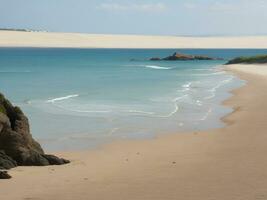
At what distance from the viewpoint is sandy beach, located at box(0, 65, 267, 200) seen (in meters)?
8.96

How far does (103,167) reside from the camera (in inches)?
454

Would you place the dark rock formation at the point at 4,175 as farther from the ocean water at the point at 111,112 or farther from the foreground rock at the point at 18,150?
the ocean water at the point at 111,112

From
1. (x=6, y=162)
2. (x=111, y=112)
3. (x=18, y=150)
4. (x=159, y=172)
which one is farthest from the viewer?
(x=111, y=112)

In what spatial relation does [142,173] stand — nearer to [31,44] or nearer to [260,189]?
[260,189]

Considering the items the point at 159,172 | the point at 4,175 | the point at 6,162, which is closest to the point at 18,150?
the point at 6,162

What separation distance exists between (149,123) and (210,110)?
4700 mm

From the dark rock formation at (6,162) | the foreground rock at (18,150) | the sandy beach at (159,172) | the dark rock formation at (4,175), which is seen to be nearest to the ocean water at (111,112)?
the sandy beach at (159,172)

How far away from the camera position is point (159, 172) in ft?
35.2

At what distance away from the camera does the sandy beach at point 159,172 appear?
29.4 feet

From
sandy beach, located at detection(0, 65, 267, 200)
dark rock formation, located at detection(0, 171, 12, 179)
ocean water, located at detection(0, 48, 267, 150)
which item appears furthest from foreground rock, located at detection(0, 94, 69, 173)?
ocean water, located at detection(0, 48, 267, 150)

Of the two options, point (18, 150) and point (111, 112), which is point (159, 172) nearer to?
point (18, 150)

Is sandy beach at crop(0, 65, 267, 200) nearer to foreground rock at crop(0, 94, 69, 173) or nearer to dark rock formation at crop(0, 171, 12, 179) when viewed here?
dark rock formation at crop(0, 171, 12, 179)

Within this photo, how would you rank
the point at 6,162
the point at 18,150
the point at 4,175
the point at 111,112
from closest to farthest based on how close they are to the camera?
the point at 4,175, the point at 6,162, the point at 18,150, the point at 111,112

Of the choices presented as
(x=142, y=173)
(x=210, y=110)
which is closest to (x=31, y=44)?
(x=210, y=110)
